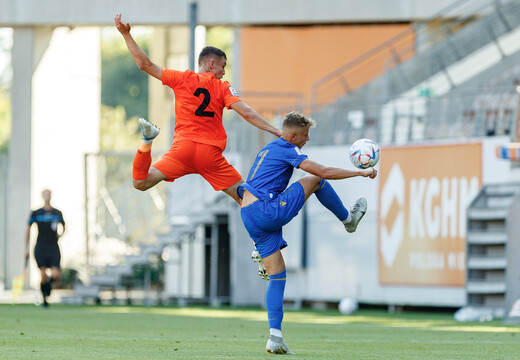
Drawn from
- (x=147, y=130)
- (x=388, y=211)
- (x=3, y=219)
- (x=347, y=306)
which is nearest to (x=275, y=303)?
(x=147, y=130)

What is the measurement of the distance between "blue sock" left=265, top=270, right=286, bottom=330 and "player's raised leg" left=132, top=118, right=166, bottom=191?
1.69 m

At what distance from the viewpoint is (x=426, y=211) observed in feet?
61.1

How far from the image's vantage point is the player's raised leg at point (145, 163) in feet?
32.1

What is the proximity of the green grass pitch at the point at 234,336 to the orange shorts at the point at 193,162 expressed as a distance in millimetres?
1549

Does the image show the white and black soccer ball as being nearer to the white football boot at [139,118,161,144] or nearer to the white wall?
the white football boot at [139,118,161,144]

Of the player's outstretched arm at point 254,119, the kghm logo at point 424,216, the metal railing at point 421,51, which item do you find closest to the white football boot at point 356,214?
the player's outstretched arm at point 254,119

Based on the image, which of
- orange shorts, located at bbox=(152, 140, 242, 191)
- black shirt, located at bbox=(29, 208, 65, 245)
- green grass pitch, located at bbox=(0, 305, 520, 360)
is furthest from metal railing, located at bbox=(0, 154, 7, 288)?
orange shorts, located at bbox=(152, 140, 242, 191)

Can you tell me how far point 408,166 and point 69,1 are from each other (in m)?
11.7

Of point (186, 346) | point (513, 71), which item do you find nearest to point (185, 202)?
point (513, 71)

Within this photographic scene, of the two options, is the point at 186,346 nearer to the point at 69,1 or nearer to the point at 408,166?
the point at 408,166

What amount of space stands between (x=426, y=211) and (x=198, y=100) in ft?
30.5

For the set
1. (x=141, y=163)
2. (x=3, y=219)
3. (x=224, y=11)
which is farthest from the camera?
(x=3, y=219)

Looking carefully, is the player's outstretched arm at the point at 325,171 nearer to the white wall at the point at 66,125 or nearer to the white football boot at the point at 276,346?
the white football boot at the point at 276,346

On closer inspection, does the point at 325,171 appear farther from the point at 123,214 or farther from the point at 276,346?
the point at 123,214
